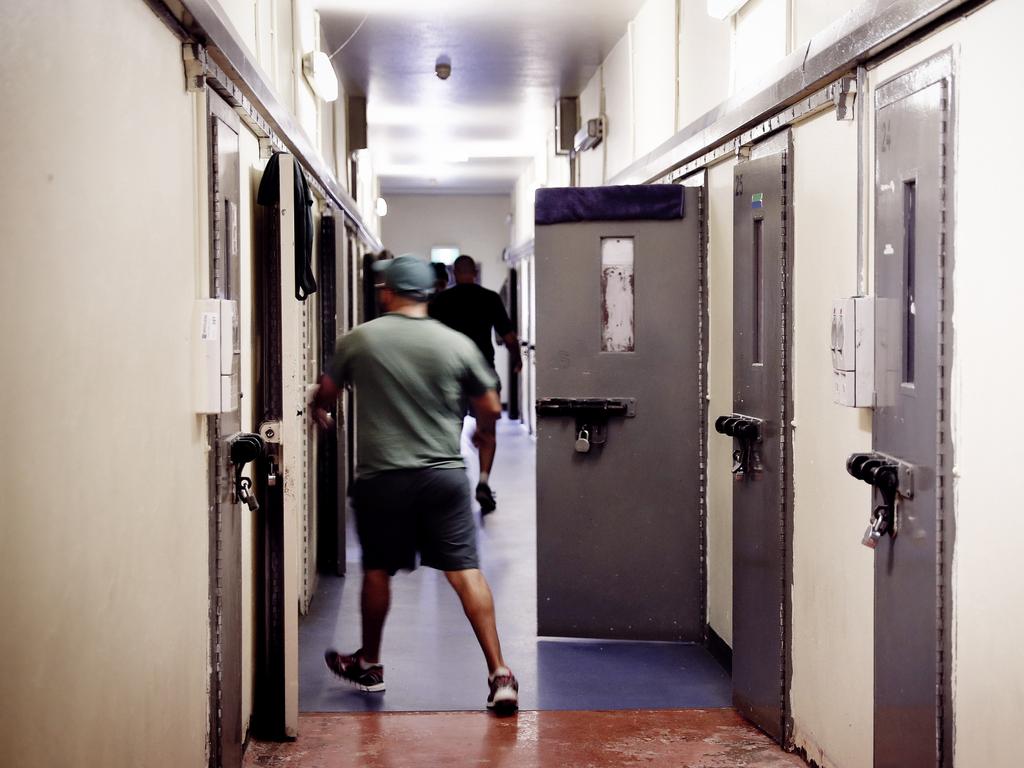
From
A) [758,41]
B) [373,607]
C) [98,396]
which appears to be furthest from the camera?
[373,607]

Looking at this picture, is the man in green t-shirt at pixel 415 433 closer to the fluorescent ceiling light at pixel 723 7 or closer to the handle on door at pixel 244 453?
the handle on door at pixel 244 453

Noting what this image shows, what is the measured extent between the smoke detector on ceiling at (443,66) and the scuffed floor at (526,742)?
4.93 m

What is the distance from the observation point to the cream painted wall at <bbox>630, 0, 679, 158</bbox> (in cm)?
540

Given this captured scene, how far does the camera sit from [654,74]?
586 cm

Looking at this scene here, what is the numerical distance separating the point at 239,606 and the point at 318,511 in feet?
8.96

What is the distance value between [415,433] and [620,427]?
121 cm

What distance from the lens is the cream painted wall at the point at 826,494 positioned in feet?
10.0

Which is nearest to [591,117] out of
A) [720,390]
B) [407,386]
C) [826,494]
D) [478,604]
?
[720,390]

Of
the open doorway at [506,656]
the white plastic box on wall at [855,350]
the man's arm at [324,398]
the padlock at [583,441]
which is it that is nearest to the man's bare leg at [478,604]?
the open doorway at [506,656]

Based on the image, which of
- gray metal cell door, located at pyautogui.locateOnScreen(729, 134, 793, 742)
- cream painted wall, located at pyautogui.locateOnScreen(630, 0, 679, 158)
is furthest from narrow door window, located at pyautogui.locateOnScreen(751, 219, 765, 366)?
cream painted wall, located at pyautogui.locateOnScreen(630, 0, 679, 158)

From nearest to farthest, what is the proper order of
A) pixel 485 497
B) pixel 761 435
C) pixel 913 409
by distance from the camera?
pixel 913 409
pixel 761 435
pixel 485 497

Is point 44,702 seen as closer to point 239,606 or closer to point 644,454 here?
point 239,606

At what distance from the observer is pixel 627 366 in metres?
4.79

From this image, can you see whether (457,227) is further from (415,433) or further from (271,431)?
(271,431)
